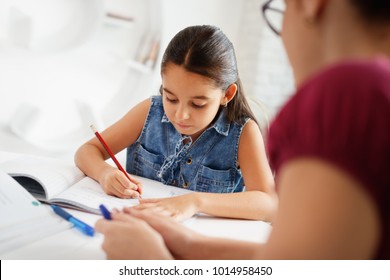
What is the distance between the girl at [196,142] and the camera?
803mm

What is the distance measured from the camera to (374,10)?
0.32 m

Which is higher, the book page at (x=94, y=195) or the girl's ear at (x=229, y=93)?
the girl's ear at (x=229, y=93)

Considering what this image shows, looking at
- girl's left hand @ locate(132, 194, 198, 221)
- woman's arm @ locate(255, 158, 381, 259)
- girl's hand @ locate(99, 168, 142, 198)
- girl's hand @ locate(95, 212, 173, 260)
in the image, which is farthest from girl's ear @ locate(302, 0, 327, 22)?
girl's hand @ locate(99, 168, 142, 198)

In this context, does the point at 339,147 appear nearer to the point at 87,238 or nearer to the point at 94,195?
the point at 87,238

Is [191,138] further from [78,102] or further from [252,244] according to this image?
[78,102]

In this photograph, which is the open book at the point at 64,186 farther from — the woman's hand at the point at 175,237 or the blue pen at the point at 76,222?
the woman's hand at the point at 175,237

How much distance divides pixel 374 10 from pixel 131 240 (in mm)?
337

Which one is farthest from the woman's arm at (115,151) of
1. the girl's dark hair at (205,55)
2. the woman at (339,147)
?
the woman at (339,147)

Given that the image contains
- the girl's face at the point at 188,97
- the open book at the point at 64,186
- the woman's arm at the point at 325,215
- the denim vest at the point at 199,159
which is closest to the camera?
the woman's arm at the point at 325,215

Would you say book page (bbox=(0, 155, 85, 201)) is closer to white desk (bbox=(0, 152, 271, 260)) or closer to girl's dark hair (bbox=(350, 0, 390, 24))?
white desk (bbox=(0, 152, 271, 260))

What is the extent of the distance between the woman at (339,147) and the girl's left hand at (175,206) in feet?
1.19

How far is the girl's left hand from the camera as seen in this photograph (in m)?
0.69

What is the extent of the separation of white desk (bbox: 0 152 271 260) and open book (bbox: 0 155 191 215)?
0.13 ft

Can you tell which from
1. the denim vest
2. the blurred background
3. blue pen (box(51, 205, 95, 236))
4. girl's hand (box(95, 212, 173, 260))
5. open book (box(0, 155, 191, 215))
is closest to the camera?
girl's hand (box(95, 212, 173, 260))
